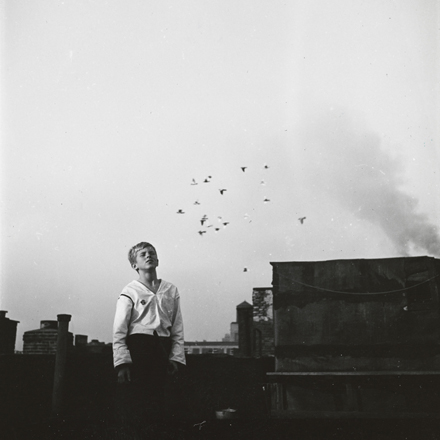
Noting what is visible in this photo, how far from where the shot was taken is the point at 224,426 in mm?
3504

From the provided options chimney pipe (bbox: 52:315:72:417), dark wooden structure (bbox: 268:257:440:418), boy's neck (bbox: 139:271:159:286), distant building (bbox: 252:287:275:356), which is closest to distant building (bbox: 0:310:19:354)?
chimney pipe (bbox: 52:315:72:417)

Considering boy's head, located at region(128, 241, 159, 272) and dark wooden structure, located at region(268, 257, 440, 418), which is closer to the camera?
boy's head, located at region(128, 241, 159, 272)

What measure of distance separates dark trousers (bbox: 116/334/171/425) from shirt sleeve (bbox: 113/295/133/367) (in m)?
0.08

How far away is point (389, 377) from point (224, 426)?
500cm

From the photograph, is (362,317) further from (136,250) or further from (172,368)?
(136,250)

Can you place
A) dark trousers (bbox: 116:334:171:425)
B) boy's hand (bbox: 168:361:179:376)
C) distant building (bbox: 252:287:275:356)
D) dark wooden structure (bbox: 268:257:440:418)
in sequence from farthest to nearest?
distant building (bbox: 252:287:275:356), dark wooden structure (bbox: 268:257:440:418), boy's hand (bbox: 168:361:179:376), dark trousers (bbox: 116:334:171:425)

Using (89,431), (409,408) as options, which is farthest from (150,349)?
(409,408)

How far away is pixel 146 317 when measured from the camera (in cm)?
366

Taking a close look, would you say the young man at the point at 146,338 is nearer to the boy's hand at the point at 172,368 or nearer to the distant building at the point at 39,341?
the boy's hand at the point at 172,368

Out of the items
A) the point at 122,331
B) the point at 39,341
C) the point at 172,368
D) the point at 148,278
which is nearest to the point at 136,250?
the point at 148,278

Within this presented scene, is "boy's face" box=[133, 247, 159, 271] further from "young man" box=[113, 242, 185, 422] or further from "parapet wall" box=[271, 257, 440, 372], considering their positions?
"parapet wall" box=[271, 257, 440, 372]

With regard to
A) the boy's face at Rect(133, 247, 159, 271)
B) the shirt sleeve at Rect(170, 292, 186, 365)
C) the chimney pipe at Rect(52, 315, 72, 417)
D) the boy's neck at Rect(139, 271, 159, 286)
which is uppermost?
the boy's face at Rect(133, 247, 159, 271)

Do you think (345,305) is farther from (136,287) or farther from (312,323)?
(136,287)

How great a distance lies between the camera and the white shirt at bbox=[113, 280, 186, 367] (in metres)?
3.54
